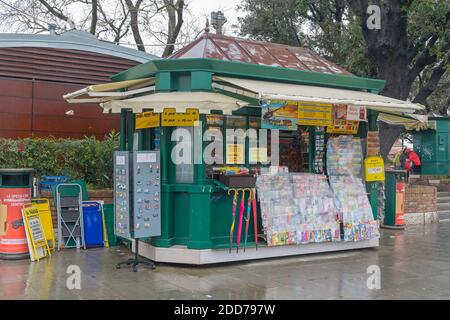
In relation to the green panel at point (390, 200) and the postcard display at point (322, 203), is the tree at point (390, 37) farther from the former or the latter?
the postcard display at point (322, 203)

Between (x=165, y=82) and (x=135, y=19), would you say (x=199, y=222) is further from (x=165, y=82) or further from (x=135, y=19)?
(x=135, y=19)

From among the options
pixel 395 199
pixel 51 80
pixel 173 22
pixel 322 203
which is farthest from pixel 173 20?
pixel 322 203

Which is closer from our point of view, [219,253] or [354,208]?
[219,253]

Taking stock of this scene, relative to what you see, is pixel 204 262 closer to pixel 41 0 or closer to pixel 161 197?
pixel 161 197

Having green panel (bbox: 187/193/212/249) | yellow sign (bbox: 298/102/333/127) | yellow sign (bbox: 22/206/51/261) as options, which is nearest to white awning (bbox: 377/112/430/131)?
yellow sign (bbox: 298/102/333/127)

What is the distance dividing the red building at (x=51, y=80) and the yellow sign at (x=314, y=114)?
5795 millimetres

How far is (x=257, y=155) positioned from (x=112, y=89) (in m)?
2.62

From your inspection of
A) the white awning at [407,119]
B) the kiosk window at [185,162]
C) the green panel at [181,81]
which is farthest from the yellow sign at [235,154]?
the white awning at [407,119]

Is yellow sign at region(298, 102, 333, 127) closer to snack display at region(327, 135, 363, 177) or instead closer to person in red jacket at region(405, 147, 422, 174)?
snack display at region(327, 135, 363, 177)

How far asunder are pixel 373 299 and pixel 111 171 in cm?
600

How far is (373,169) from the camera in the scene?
8992 mm

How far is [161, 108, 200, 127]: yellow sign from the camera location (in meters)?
7.32

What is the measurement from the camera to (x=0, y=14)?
70.9ft

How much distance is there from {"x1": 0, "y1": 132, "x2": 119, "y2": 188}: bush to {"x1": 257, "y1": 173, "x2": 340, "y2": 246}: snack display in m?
3.67
